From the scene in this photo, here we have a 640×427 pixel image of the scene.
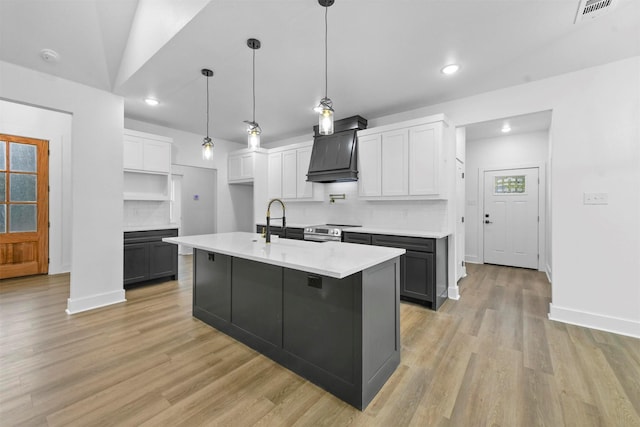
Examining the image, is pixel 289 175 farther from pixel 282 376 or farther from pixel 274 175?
pixel 282 376

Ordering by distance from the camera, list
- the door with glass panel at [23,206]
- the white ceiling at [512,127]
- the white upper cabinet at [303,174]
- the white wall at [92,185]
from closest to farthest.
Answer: the white wall at [92,185] → the white ceiling at [512,127] → the door with glass panel at [23,206] → the white upper cabinet at [303,174]

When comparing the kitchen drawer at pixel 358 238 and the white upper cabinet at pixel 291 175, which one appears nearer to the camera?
the kitchen drawer at pixel 358 238

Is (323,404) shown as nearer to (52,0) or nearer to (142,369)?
(142,369)

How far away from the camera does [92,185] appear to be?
336 centimetres

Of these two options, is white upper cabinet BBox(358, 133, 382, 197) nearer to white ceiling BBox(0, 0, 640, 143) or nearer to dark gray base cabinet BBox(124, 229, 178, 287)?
white ceiling BBox(0, 0, 640, 143)

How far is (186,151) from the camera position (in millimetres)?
5496

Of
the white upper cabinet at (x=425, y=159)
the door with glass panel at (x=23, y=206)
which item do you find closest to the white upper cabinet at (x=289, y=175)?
the white upper cabinet at (x=425, y=159)


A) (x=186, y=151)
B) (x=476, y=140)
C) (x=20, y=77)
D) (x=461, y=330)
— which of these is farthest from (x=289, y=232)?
(x=476, y=140)

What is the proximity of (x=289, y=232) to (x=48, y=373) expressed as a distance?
3.36m

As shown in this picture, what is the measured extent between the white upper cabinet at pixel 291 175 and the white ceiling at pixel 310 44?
145 cm

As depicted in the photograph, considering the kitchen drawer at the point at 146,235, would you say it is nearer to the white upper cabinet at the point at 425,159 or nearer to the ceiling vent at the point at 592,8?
the white upper cabinet at the point at 425,159

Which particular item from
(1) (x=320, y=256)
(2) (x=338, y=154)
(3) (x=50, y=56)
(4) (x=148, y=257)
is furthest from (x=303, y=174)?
(3) (x=50, y=56)

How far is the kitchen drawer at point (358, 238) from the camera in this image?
381cm

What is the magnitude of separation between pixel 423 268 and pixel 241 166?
13.8 ft
